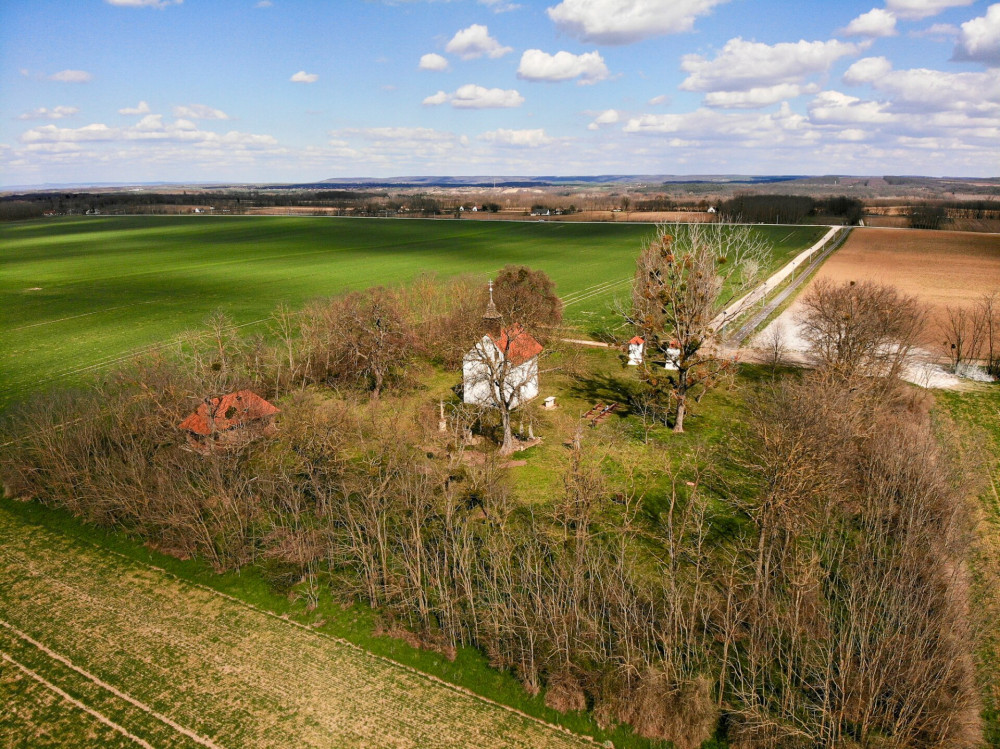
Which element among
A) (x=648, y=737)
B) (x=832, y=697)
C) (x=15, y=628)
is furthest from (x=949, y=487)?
(x=15, y=628)

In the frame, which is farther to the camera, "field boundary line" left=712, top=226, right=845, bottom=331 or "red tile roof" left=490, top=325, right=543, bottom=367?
"field boundary line" left=712, top=226, right=845, bottom=331

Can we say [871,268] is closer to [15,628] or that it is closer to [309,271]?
[309,271]

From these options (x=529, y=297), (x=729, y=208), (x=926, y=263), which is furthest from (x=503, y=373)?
(x=729, y=208)

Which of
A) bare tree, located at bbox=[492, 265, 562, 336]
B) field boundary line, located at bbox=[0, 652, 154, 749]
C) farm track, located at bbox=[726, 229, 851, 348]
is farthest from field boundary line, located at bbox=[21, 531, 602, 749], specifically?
farm track, located at bbox=[726, 229, 851, 348]

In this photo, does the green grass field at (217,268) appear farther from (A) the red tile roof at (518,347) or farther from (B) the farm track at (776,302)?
(A) the red tile roof at (518,347)

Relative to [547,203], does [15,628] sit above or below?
below

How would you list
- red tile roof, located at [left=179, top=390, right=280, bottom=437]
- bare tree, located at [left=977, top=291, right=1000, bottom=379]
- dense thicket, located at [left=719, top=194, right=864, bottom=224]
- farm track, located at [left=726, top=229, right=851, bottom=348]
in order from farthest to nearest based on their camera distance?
dense thicket, located at [left=719, top=194, right=864, bottom=224], farm track, located at [left=726, top=229, right=851, bottom=348], bare tree, located at [left=977, top=291, right=1000, bottom=379], red tile roof, located at [left=179, top=390, right=280, bottom=437]

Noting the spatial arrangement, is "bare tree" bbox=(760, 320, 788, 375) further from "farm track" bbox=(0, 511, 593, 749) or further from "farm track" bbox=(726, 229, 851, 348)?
"farm track" bbox=(0, 511, 593, 749)

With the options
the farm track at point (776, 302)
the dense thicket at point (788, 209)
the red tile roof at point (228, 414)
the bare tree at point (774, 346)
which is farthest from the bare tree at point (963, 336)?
the dense thicket at point (788, 209)
